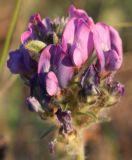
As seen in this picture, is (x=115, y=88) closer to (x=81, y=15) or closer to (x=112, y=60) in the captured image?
(x=112, y=60)

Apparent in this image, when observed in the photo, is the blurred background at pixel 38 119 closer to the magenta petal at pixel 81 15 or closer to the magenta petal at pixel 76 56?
the magenta petal at pixel 81 15

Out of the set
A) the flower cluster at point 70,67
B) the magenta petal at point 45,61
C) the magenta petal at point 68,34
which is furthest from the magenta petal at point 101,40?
the magenta petal at point 45,61

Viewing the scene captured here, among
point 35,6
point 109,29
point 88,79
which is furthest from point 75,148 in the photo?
point 35,6

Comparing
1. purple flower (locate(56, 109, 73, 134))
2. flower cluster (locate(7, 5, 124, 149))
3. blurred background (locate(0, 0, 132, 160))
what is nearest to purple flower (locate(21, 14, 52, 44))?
flower cluster (locate(7, 5, 124, 149))

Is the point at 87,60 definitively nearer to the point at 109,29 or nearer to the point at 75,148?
the point at 109,29

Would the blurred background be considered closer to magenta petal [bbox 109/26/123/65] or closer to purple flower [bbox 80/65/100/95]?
magenta petal [bbox 109/26/123/65]

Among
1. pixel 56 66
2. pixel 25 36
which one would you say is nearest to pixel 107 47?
pixel 56 66

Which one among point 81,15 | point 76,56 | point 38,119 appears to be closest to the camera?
point 76,56
